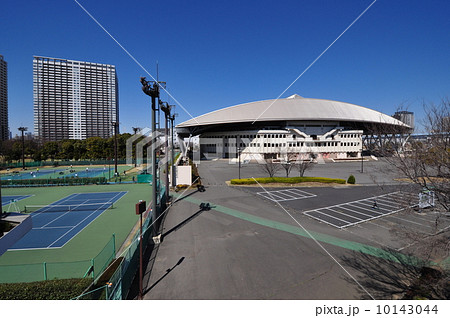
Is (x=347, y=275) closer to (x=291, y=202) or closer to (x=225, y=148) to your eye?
(x=291, y=202)

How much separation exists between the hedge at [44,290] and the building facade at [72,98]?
108 metres

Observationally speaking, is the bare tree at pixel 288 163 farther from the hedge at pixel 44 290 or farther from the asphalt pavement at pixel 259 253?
the hedge at pixel 44 290

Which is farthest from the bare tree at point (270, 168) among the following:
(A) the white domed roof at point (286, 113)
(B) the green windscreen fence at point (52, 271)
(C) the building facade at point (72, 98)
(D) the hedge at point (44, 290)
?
(C) the building facade at point (72, 98)

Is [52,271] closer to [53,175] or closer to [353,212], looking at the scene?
[353,212]

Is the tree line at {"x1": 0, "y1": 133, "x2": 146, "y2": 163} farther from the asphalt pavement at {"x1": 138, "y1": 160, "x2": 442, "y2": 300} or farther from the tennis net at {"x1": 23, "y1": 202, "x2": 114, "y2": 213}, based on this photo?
the asphalt pavement at {"x1": 138, "y1": 160, "x2": 442, "y2": 300}

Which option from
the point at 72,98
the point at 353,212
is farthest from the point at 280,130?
the point at 72,98

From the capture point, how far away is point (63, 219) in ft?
46.8

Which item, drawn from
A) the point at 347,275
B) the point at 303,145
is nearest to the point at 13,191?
the point at 347,275

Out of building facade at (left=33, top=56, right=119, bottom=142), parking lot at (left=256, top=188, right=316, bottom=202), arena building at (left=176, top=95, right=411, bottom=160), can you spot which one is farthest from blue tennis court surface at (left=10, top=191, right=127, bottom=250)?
building facade at (left=33, top=56, right=119, bottom=142)

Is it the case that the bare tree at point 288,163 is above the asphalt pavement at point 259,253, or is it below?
above

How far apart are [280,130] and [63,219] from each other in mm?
50981

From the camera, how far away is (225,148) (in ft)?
200

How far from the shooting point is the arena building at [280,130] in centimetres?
5612

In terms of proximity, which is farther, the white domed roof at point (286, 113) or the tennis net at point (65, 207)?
the white domed roof at point (286, 113)
